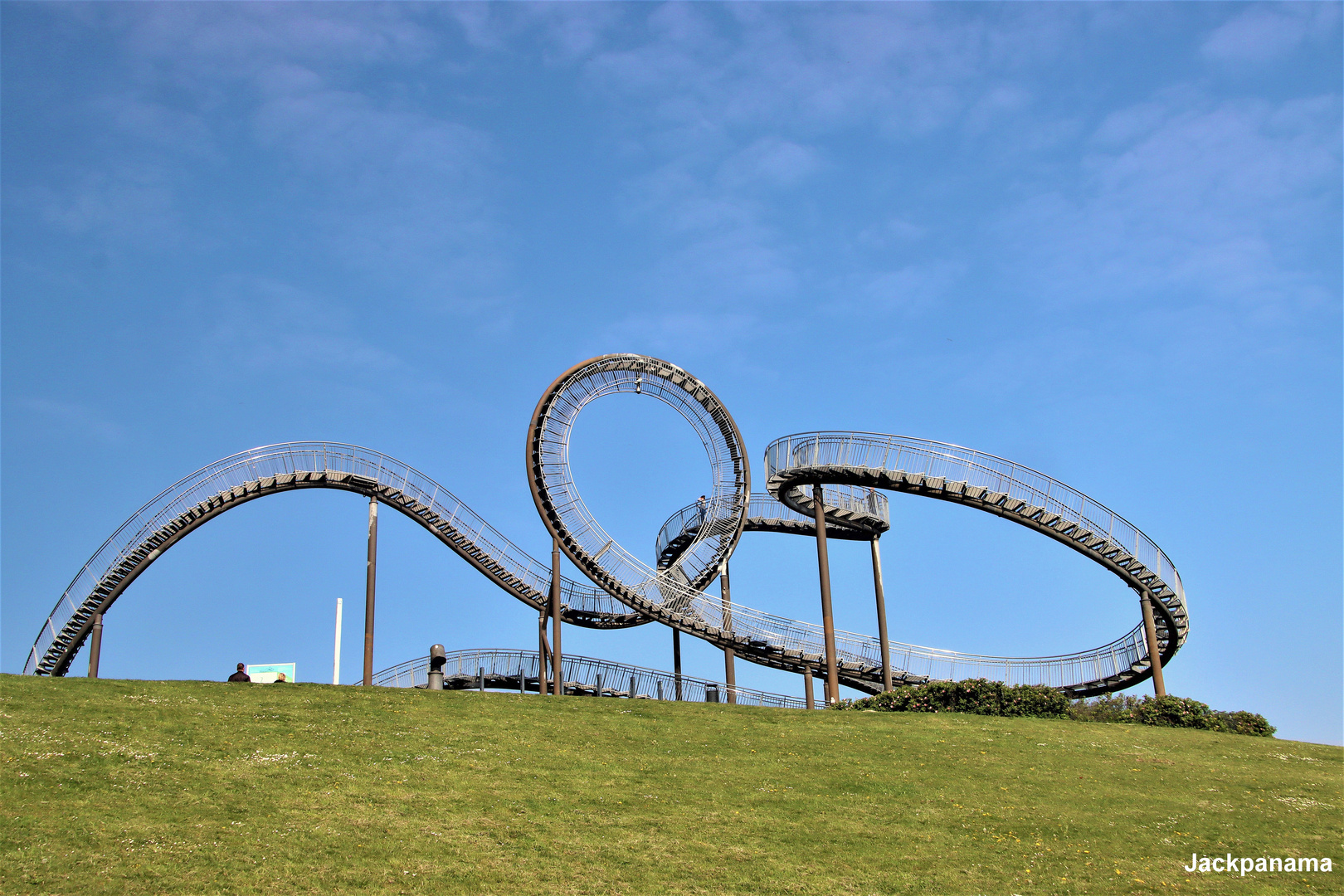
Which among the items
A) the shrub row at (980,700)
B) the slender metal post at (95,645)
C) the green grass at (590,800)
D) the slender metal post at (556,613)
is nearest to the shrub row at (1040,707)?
the shrub row at (980,700)

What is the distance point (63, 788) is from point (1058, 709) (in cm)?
2501

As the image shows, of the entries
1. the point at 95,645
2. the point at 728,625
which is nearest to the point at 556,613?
the point at 728,625

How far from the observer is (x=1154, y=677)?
35.7 m

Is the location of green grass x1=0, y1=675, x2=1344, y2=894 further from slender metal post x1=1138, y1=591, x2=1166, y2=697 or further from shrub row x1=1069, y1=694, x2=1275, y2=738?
slender metal post x1=1138, y1=591, x2=1166, y2=697

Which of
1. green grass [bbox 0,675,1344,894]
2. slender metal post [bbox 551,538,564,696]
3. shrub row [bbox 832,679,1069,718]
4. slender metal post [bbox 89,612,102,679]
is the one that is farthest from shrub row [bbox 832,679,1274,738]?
slender metal post [bbox 89,612,102,679]

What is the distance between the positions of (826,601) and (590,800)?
17.7 m

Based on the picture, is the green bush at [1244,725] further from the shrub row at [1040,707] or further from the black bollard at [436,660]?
the black bollard at [436,660]

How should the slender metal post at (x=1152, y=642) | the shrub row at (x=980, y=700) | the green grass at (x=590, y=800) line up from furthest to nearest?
1. the slender metal post at (x=1152, y=642)
2. the shrub row at (x=980, y=700)
3. the green grass at (x=590, y=800)

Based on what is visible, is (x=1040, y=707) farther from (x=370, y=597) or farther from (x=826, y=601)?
(x=370, y=597)

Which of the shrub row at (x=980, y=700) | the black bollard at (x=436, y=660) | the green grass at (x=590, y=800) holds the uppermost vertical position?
the black bollard at (x=436, y=660)

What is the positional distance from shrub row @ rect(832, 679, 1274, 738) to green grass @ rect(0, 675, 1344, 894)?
312cm

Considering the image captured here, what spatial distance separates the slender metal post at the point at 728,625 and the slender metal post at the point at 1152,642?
13251 millimetres

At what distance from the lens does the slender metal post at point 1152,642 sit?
35500 mm

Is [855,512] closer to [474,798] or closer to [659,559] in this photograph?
[659,559]
